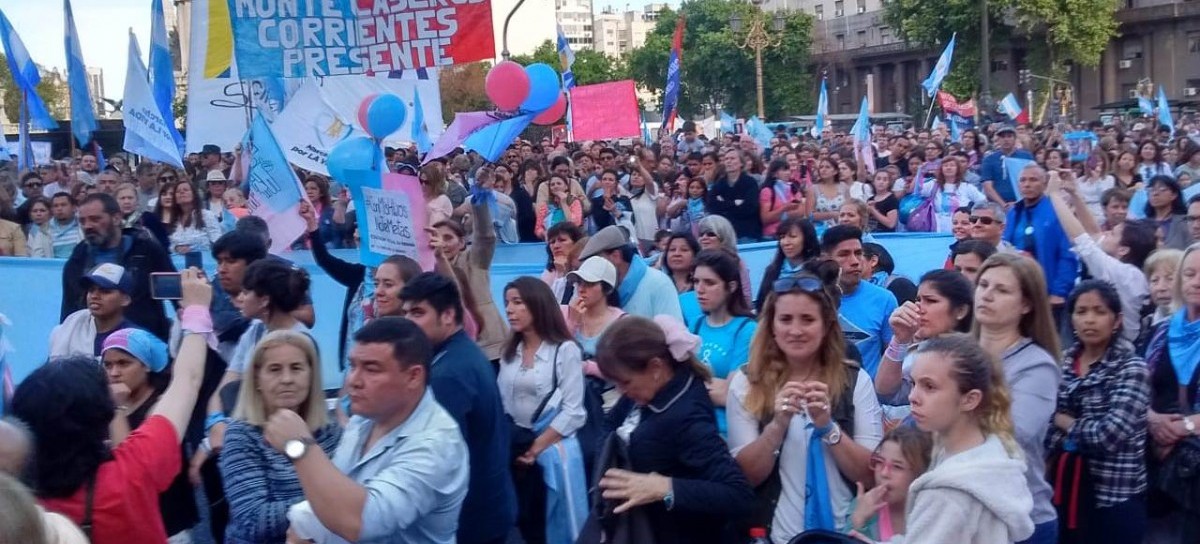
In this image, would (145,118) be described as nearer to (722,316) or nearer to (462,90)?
(722,316)

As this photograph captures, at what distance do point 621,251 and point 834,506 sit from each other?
2.92 metres

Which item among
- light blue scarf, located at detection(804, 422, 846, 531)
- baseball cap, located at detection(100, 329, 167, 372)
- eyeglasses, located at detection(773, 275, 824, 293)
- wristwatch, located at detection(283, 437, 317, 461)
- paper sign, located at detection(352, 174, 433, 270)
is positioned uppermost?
paper sign, located at detection(352, 174, 433, 270)

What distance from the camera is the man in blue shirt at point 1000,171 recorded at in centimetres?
1214

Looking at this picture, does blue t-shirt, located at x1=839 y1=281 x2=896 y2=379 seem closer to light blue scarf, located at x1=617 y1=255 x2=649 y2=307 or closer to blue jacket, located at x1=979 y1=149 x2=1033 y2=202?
light blue scarf, located at x1=617 y1=255 x2=649 y2=307

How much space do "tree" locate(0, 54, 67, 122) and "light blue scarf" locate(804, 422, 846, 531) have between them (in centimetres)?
4780

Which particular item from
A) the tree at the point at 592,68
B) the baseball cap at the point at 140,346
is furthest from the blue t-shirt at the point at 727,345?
the tree at the point at 592,68

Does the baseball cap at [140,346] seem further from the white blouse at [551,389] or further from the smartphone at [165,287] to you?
the white blouse at [551,389]

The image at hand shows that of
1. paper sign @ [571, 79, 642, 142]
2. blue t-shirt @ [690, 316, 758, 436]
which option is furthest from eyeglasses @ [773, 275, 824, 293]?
paper sign @ [571, 79, 642, 142]

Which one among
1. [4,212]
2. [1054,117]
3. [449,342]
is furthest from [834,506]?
[1054,117]

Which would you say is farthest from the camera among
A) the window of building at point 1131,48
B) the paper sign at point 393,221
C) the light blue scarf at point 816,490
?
the window of building at point 1131,48

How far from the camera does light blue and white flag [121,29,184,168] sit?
11.2 m

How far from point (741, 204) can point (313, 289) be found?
3.87 metres

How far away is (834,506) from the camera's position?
3666 mm

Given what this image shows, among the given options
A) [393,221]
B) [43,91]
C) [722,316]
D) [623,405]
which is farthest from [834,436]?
[43,91]
